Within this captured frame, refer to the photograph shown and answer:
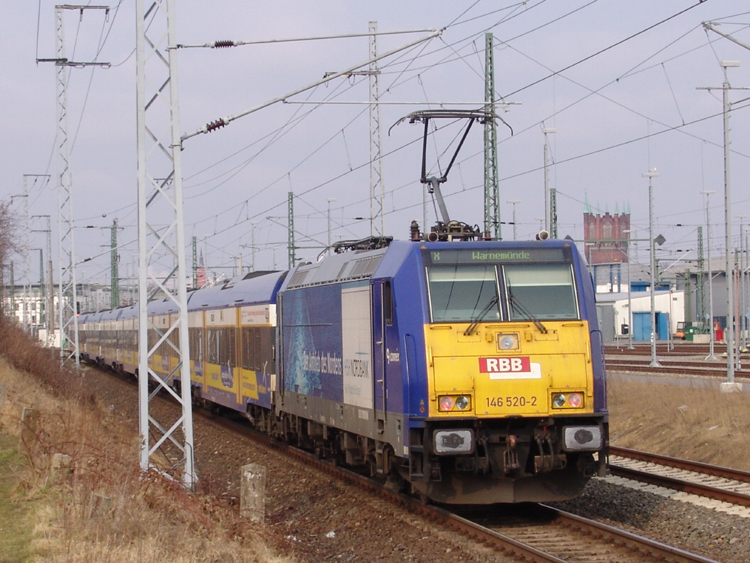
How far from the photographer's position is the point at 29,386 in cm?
2467

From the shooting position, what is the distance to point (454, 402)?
11.0 meters

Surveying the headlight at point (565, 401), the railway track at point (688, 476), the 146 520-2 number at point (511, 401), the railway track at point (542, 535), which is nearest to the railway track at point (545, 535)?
the railway track at point (542, 535)

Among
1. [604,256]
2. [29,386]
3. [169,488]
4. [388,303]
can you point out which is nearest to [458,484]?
[388,303]

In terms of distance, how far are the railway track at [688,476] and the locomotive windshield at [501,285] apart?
119 inches

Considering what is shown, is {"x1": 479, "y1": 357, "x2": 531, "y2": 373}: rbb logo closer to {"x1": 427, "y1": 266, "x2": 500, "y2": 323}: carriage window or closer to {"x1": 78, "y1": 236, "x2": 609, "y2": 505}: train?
{"x1": 78, "y1": 236, "x2": 609, "y2": 505}: train

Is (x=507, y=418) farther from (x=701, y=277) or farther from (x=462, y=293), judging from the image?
(x=701, y=277)

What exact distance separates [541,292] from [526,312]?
14.2 inches

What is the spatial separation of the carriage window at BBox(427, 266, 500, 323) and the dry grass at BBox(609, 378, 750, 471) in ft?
20.3

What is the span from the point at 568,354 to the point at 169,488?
4931 millimetres

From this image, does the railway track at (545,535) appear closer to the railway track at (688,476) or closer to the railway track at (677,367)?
the railway track at (688,476)

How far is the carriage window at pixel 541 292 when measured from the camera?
1160 centimetres

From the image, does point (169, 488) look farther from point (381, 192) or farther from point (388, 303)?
point (381, 192)

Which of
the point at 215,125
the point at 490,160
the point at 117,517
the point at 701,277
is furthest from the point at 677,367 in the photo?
the point at 701,277

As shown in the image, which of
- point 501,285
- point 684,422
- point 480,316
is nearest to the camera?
point 480,316
